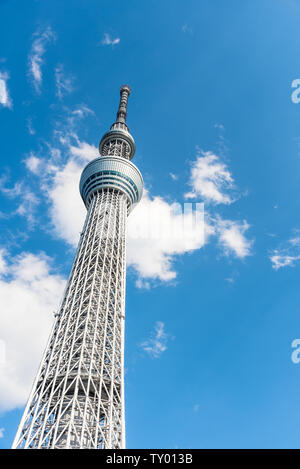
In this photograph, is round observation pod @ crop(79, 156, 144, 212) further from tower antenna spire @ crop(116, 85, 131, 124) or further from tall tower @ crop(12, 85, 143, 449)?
tower antenna spire @ crop(116, 85, 131, 124)

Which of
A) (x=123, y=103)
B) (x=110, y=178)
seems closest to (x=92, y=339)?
(x=110, y=178)

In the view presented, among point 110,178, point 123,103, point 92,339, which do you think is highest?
point 123,103

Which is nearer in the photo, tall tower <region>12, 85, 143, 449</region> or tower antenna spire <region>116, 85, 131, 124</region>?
tall tower <region>12, 85, 143, 449</region>

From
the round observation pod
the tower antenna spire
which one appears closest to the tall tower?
the round observation pod

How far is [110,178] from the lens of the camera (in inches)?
2977

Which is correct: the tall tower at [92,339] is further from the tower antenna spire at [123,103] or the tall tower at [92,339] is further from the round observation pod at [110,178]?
the tower antenna spire at [123,103]

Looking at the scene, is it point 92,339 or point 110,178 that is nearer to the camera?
point 92,339

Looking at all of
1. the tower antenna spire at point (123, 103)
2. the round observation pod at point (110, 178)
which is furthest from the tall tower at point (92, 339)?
the tower antenna spire at point (123, 103)

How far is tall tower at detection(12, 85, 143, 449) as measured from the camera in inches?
1532

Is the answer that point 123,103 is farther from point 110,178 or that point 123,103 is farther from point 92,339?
point 92,339

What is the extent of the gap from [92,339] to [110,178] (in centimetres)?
3661

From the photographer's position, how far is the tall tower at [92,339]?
128ft
